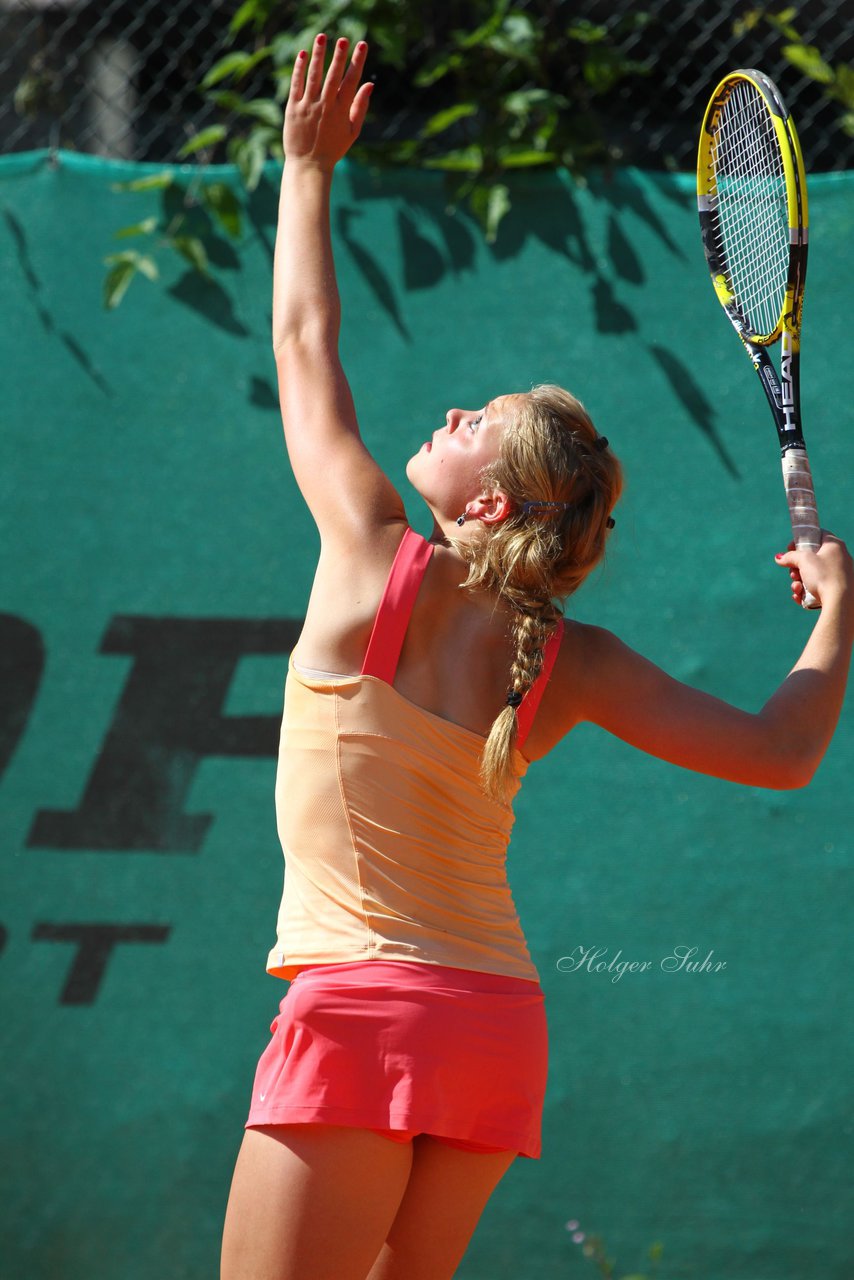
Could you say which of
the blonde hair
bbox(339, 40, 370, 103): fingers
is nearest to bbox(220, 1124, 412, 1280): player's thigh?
the blonde hair

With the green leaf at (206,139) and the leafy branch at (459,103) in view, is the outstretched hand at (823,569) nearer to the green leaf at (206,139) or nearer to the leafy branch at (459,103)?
the leafy branch at (459,103)

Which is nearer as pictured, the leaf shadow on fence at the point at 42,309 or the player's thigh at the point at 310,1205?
the player's thigh at the point at 310,1205

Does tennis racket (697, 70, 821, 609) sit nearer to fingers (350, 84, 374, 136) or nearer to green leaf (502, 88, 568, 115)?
green leaf (502, 88, 568, 115)

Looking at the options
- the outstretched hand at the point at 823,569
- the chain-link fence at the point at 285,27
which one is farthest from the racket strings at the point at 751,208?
the outstretched hand at the point at 823,569

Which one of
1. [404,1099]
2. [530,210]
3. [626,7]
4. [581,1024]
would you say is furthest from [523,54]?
[404,1099]

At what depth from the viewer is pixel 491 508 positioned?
1.82 m

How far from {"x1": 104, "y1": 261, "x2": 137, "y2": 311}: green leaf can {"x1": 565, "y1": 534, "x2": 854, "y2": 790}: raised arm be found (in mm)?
1891

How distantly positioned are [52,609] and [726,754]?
2.02m

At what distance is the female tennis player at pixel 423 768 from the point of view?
161cm

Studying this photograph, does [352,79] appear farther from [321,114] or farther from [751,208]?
[751,208]

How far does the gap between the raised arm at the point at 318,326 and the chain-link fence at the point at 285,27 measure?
1.52 meters

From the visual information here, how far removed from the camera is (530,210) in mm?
3252

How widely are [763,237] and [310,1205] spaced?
2.09 m

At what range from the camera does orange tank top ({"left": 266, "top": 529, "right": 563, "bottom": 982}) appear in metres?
1.69
